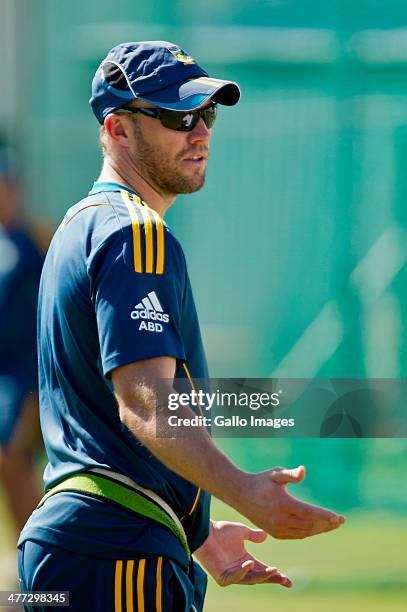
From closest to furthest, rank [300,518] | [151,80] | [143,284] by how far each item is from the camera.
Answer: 1. [300,518]
2. [143,284]
3. [151,80]

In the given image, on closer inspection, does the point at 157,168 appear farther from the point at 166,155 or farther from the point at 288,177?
the point at 288,177

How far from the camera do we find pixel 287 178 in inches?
201

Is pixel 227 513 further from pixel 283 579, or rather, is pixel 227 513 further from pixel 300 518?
pixel 300 518

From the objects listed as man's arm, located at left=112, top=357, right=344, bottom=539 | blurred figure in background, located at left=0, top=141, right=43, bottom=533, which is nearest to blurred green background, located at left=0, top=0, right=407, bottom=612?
blurred figure in background, located at left=0, top=141, right=43, bottom=533

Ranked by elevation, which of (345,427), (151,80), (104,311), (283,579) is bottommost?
(345,427)

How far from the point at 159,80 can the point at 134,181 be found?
8.3 inches

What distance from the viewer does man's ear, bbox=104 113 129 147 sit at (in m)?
2.46

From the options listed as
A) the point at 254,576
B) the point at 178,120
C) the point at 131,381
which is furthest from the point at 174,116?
the point at 254,576

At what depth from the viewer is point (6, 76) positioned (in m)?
4.98

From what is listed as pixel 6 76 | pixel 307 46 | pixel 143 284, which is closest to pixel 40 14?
pixel 6 76

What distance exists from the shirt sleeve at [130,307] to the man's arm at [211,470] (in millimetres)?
31

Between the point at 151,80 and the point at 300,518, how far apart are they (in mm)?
955

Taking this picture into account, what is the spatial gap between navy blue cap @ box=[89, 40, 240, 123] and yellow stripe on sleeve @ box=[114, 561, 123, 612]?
914 millimetres

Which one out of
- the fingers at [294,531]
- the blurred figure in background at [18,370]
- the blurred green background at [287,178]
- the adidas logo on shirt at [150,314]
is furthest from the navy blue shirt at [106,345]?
the blurred green background at [287,178]
